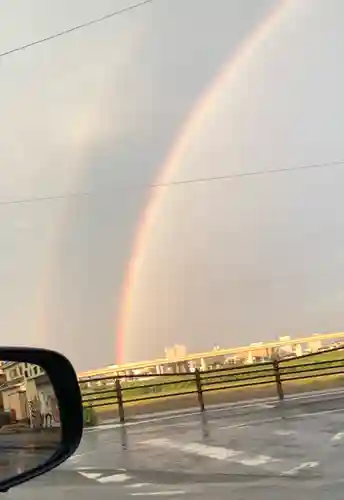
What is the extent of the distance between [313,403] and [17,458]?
10627 millimetres

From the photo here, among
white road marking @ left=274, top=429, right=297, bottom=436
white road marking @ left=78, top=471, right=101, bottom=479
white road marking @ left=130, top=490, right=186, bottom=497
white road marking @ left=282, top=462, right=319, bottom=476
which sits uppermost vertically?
white road marking @ left=78, top=471, right=101, bottom=479

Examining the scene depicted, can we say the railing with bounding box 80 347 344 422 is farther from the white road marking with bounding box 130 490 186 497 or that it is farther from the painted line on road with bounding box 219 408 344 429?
the white road marking with bounding box 130 490 186 497

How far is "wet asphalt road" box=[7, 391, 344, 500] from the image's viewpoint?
204 inches

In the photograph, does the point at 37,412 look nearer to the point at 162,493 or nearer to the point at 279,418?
the point at 162,493

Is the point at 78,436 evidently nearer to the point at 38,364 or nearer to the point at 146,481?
the point at 38,364

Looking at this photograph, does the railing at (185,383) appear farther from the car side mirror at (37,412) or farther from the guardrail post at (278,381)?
the car side mirror at (37,412)

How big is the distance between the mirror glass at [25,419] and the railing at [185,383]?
10742 millimetres

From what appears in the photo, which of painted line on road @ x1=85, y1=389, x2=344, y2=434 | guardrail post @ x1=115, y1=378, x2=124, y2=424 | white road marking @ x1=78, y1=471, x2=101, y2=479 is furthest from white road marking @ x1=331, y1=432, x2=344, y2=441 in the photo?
guardrail post @ x1=115, y1=378, x2=124, y2=424

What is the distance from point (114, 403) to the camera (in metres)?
12.2

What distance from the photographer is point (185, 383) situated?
13391mm

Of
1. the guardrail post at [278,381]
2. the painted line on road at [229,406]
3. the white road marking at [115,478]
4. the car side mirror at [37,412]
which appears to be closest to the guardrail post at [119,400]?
the painted line on road at [229,406]

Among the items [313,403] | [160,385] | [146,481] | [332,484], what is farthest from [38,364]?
[160,385]

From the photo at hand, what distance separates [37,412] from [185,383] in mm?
12121

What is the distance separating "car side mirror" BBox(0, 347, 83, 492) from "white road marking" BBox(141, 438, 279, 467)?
4.92 metres
